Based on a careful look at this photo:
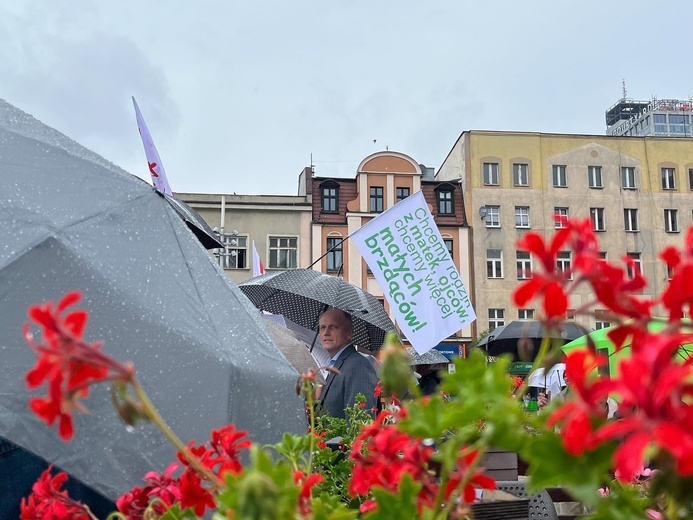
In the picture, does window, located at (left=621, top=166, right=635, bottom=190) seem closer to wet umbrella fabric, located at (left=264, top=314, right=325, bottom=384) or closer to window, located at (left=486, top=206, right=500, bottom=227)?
window, located at (left=486, top=206, right=500, bottom=227)

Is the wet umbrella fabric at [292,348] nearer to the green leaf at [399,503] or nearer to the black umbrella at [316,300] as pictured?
the black umbrella at [316,300]

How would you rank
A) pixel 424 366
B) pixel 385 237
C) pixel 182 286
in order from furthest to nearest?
pixel 424 366
pixel 385 237
pixel 182 286

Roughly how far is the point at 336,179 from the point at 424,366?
62.9 feet

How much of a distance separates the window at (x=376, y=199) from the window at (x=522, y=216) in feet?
16.2

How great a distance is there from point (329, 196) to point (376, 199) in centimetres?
164

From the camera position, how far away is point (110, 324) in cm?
145

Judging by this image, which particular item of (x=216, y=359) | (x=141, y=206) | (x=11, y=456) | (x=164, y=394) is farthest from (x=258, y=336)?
(x=11, y=456)

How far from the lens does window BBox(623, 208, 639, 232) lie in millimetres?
25922

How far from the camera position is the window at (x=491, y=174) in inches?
1005

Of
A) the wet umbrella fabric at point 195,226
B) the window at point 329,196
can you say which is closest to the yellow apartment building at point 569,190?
the window at point 329,196

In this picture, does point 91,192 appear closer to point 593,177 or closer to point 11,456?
point 11,456

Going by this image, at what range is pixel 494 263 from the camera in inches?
970

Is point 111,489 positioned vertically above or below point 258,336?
below

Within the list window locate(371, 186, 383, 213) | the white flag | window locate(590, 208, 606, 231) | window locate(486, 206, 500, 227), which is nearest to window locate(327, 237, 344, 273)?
window locate(371, 186, 383, 213)
